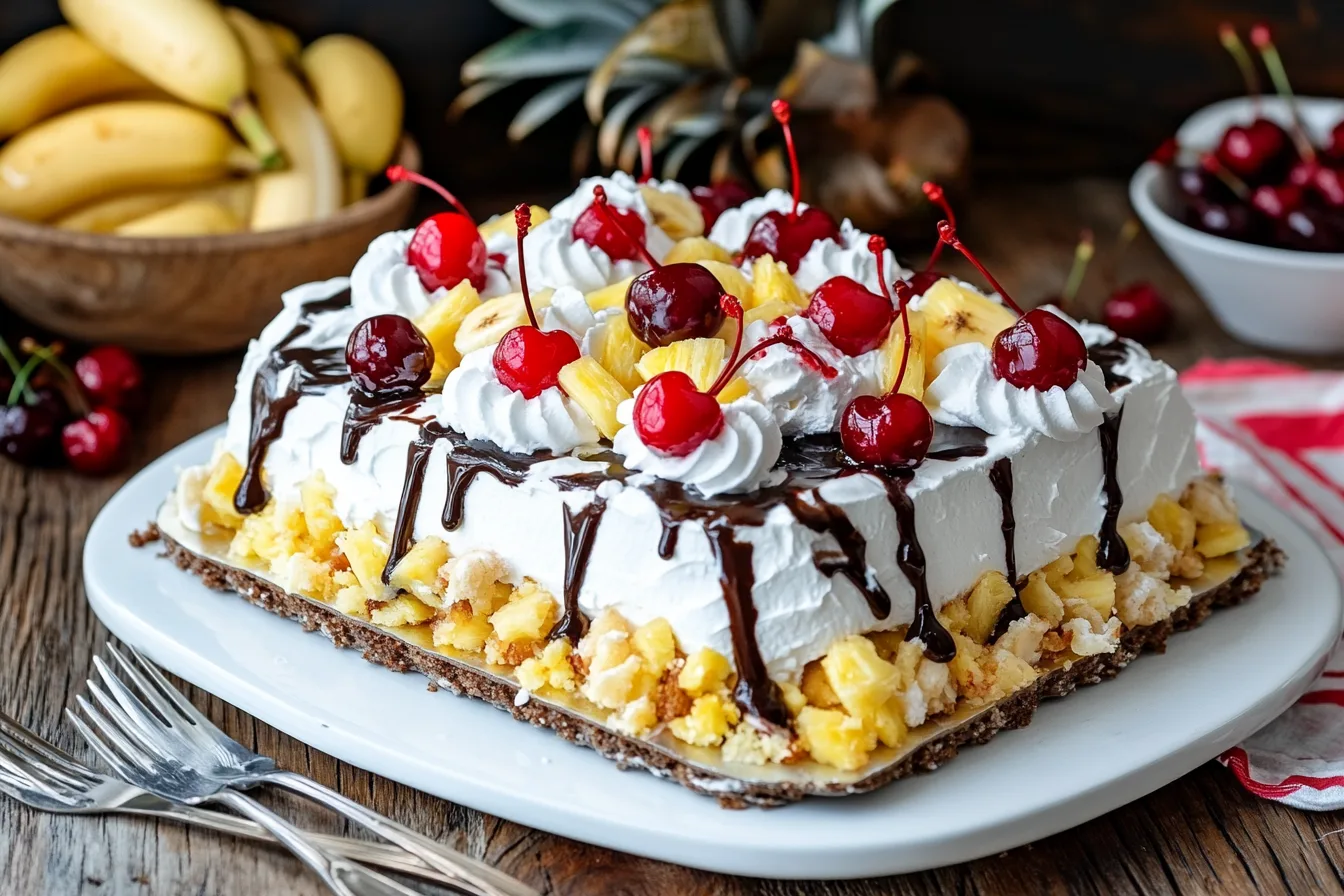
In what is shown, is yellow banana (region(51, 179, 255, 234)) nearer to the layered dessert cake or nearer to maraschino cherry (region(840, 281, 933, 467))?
the layered dessert cake

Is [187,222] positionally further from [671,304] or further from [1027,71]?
[1027,71]

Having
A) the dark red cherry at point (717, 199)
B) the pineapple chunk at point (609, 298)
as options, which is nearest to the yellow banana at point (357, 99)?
the dark red cherry at point (717, 199)

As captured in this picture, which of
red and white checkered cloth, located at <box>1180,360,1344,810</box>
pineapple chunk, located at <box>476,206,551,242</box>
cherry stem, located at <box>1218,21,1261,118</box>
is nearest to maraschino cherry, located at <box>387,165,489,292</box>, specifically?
pineapple chunk, located at <box>476,206,551,242</box>

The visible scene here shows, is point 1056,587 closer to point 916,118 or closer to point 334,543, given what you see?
point 334,543

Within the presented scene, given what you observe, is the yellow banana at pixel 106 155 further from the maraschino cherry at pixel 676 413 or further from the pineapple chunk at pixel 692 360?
the maraschino cherry at pixel 676 413

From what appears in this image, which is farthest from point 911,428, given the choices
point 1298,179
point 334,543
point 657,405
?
point 1298,179

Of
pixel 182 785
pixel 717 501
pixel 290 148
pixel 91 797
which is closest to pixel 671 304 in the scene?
pixel 717 501
